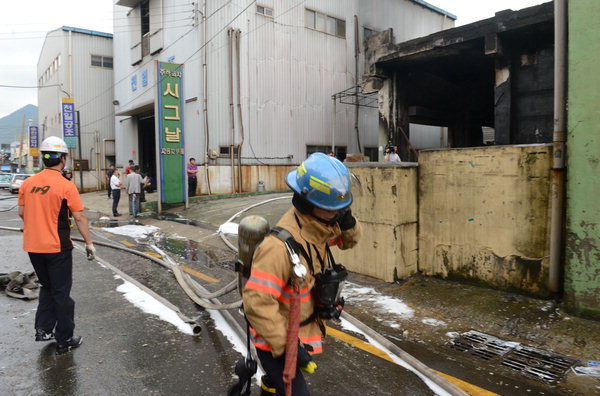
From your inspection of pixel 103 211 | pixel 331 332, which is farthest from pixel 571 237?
pixel 103 211

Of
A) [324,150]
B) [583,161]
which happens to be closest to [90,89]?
[324,150]

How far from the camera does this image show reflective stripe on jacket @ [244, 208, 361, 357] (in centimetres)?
195

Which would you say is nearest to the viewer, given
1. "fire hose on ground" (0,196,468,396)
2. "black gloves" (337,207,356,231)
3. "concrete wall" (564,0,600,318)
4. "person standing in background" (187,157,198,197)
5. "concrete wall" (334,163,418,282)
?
"black gloves" (337,207,356,231)

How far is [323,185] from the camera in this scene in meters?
2.09

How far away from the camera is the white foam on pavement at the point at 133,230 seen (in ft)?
34.4

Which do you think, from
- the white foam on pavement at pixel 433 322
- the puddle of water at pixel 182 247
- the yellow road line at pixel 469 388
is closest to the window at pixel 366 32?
the puddle of water at pixel 182 247

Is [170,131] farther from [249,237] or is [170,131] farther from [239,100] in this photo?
[249,237]

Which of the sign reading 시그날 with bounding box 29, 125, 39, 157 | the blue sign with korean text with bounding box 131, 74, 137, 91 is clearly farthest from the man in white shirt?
the sign reading 시그날 with bounding box 29, 125, 39, 157

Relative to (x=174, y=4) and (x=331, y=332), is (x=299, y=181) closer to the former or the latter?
(x=331, y=332)

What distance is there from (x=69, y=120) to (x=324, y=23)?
16575mm

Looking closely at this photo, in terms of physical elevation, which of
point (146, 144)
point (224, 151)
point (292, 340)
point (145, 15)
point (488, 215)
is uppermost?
point (145, 15)

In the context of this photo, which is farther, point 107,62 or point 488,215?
point 107,62

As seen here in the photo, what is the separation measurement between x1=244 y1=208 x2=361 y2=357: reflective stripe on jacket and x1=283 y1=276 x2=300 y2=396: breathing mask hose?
0.11 ft

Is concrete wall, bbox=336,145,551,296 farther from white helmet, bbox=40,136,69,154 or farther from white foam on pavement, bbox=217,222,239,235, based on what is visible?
white foam on pavement, bbox=217,222,239,235
